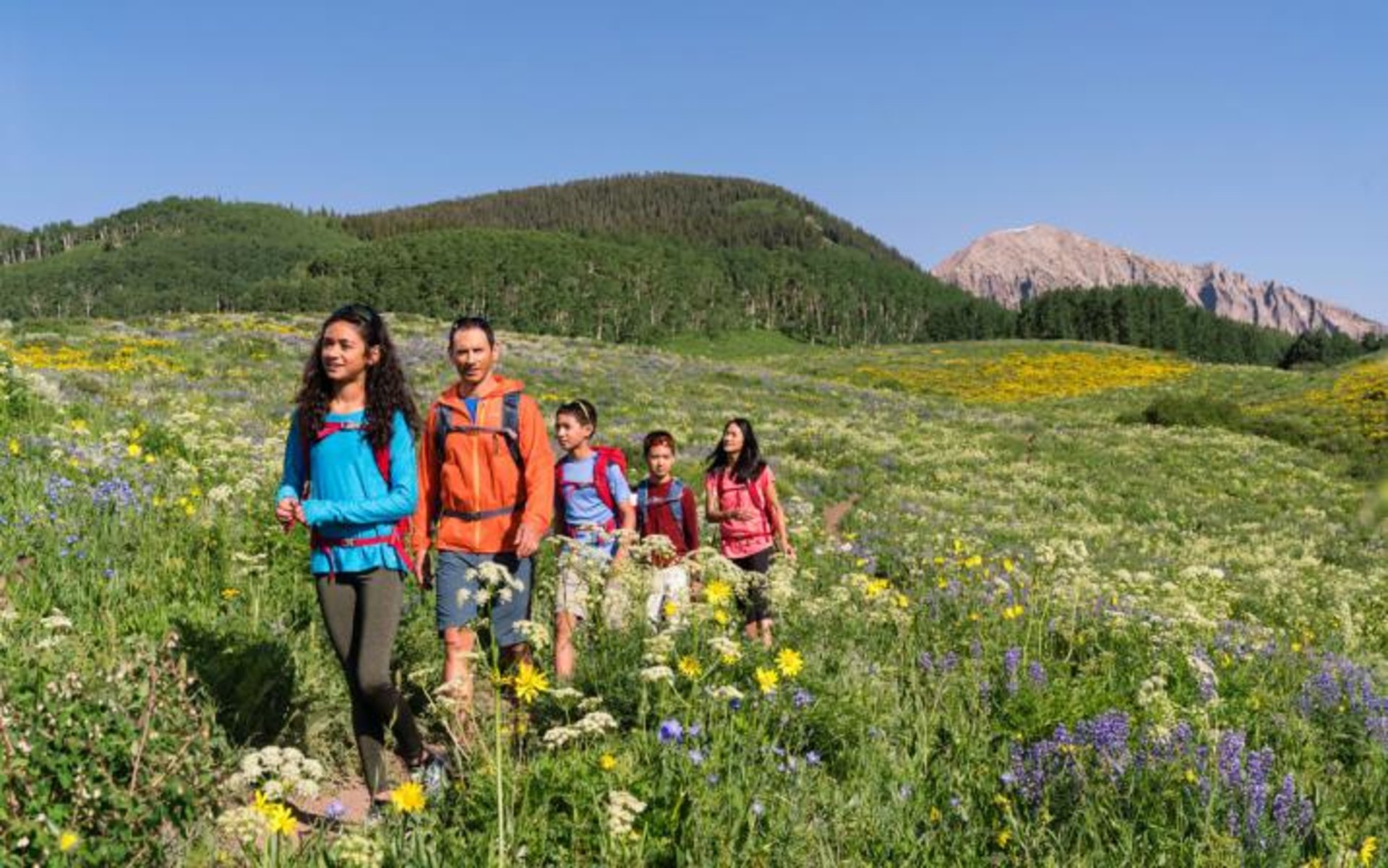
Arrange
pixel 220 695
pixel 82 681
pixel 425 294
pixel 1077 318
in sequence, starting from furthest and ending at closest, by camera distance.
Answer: pixel 425 294 → pixel 1077 318 → pixel 220 695 → pixel 82 681

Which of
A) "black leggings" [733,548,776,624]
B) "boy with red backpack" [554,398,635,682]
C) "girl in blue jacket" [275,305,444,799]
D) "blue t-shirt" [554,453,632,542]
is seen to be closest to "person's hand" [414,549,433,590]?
"girl in blue jacket" [275,305,444,799]

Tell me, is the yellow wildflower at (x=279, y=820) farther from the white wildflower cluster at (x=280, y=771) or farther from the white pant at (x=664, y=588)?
the white pant at (x=664, y=588)

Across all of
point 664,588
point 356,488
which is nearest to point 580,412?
point 664,588

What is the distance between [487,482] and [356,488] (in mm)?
777

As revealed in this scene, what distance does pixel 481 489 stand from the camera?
4.77 m

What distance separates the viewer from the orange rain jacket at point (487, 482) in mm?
4727

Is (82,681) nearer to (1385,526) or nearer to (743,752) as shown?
(743,752)

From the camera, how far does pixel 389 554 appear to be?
4160mm

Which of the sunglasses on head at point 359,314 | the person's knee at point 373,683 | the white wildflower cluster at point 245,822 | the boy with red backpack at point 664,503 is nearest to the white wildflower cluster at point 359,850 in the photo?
the white wildflower cluster at point 245,822

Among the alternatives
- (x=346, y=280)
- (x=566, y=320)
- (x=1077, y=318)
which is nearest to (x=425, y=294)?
(x=346, y=280)

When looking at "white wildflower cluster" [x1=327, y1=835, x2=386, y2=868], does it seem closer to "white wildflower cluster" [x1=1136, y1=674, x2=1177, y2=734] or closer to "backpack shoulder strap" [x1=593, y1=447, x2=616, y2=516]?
"white wildflower cluster" [x1=1136, y1=674, x2=1177, y2=734]

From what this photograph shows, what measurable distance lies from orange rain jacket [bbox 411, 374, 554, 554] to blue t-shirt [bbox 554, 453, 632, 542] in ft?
4.76

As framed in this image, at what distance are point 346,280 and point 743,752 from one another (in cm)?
17977

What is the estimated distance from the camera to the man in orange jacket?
4.71 m
